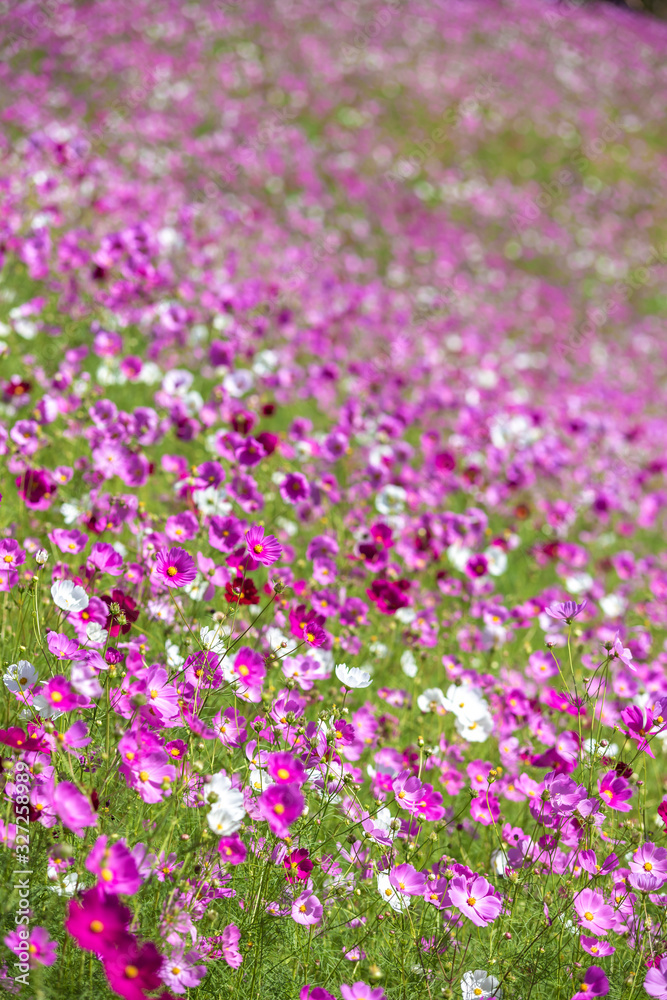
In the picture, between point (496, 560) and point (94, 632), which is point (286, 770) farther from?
point (496, 560)

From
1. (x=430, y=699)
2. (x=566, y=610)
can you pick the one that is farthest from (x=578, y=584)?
(x=566, y=610)

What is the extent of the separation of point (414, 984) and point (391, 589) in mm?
1367

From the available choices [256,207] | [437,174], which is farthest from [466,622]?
[437,174]

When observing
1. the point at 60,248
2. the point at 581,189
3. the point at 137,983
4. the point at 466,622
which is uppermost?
the point at 137,983

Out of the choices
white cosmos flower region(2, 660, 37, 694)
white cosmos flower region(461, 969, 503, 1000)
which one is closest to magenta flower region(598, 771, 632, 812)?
white cosmos flower region(461, 969, 503, 1000)

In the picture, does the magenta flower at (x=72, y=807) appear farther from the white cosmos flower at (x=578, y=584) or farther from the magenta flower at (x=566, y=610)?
the white cosmos flower at (x=578, y=584)

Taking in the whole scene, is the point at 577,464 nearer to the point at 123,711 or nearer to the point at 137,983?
the point at 123,711

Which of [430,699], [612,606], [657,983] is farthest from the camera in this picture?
[612,606]

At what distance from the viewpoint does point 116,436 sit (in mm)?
3303

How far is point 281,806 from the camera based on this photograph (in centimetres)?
164

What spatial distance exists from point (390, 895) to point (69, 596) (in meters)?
1.10

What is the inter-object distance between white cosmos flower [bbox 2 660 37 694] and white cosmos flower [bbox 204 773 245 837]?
0.50m

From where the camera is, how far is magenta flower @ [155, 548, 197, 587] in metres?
2.26

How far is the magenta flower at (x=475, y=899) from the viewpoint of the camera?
75.0 inches
